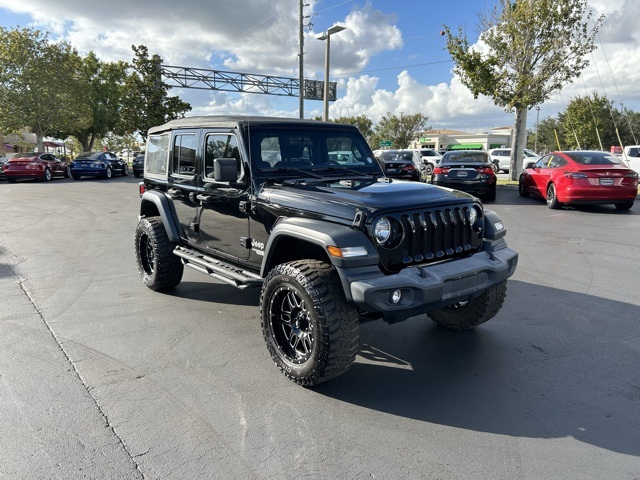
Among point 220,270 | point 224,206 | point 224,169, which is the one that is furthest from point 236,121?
point 220,270

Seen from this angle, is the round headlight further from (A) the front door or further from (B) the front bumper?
(A) the front door

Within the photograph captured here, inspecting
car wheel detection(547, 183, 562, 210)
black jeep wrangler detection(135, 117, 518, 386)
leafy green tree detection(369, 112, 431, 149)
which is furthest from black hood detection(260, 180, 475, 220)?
leafy green tree detection(369, 112, 431, 149)

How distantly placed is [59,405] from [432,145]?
8431cm

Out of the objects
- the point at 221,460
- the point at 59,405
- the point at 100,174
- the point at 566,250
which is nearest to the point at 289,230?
the point at 221,460

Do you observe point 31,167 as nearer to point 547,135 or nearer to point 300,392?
point 300,392

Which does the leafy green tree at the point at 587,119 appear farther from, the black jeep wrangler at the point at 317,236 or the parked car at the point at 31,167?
the black jeep wrangler at the point at 317,236

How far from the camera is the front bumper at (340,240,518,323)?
2977mm

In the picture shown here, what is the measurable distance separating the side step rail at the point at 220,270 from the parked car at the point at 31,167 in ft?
70.1

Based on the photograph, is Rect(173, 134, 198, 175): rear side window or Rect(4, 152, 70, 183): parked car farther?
Rect(4, 152, 70, 183): parked car

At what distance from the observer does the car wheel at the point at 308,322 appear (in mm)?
3082

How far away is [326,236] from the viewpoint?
10.3ft

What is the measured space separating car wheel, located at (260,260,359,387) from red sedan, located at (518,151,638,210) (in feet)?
33.2

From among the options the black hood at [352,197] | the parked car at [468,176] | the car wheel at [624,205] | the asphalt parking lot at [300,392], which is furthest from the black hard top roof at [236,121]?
the car wheel at [624,205]

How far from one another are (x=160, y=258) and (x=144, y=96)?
33769 mm
